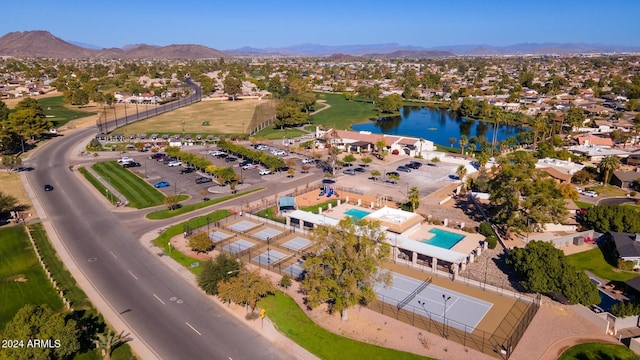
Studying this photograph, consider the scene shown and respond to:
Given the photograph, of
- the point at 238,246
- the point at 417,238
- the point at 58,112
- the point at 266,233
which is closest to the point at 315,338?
the point at 238,246

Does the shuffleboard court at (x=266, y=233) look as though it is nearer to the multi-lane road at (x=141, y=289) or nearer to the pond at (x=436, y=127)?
the multi-lane road at (x=141, y=289)

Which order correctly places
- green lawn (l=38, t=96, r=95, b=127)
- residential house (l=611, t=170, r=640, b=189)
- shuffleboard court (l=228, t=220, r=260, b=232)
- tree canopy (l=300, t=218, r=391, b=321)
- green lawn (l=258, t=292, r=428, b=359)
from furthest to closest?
green lawn (l=38, t=96, r=95, b=127) < residential house (l=611, t=170, r=640, b=189) < shuffleboard court (l=228, t=220, r=260, b=232) < tree canopy (l=300, t=218, r=391, b=321) < green lawn (l=258, t=292, r=428, b=359)

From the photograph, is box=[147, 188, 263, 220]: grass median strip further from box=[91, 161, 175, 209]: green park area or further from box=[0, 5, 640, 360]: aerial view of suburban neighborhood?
box=[91, 161, 175, 209]: green park area

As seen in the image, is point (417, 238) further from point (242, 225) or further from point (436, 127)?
point (436, 127)

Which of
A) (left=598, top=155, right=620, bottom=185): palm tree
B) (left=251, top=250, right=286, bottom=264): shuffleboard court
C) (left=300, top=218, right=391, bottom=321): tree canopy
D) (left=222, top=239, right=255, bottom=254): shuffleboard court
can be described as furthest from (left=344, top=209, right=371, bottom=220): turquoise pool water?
(left=598, top=155, right=620, bottom=185): palm tree

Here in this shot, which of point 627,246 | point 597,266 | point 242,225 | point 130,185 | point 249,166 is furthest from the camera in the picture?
point 249,166

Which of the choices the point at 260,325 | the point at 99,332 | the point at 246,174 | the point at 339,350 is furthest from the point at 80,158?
the point at 339,350
